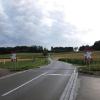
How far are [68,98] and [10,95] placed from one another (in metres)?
3.01

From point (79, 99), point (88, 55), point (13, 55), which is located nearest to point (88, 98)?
point (79, 99)

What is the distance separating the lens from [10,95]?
17594mm

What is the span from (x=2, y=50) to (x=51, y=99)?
159 metres

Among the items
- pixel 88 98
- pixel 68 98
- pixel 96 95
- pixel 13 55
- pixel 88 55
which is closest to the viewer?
pixel 68 98

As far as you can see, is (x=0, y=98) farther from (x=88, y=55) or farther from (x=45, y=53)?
(x=45, y=53)

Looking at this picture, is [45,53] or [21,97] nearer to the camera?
[21,97]

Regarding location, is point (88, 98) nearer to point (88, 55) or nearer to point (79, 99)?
point (79, 99)

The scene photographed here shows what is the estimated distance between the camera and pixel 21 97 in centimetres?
1677

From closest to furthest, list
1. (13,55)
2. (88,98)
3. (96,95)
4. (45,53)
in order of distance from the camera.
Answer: (88,98), (96,95), (13,55), (45,53)

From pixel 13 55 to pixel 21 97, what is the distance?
32294 mm

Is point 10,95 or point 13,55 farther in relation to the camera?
point 13,55

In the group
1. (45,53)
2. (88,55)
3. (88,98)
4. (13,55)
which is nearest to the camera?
(88,98)

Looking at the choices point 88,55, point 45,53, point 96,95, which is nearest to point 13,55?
point 88,55

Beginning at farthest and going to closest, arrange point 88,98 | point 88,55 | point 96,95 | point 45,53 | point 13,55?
1. point 45,53
2. point 13,55
3. point 88,55
4. point 96,95
5. point 88,98
